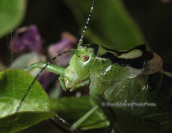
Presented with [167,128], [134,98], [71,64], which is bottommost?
[167,128]

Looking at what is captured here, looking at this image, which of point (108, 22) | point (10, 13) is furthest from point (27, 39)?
point (108, 22)

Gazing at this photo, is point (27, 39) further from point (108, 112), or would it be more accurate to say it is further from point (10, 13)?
point (108, 112)

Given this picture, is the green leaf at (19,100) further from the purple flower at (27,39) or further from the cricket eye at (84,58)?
the purple flower at (27,39)

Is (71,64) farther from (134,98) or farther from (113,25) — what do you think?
(113,25)

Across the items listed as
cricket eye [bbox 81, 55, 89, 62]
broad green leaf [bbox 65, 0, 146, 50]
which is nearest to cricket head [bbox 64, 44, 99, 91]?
cricket eye [bbox 81, 55, 89, 62]

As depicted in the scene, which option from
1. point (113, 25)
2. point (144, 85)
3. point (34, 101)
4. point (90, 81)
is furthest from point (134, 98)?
point (113, 25)

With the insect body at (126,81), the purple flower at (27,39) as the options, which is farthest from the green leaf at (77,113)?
the purple flower at (27,39)

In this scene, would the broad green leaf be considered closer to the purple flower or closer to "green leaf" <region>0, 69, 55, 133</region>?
the purple flower
